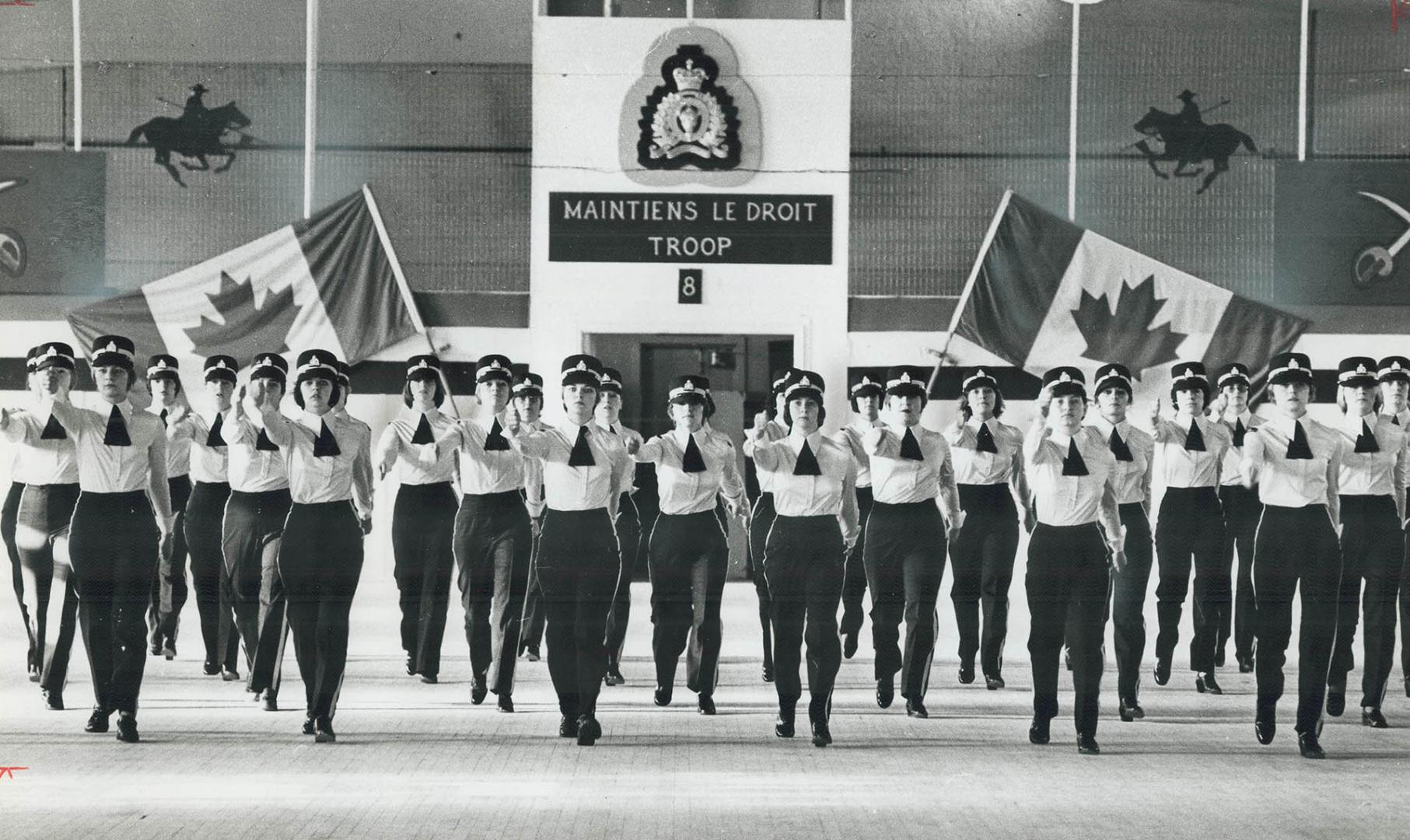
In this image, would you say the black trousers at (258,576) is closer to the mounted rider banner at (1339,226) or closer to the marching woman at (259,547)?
the marching woman at (259,547)

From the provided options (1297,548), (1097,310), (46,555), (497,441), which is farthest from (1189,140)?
(46,555)

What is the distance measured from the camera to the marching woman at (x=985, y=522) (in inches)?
255

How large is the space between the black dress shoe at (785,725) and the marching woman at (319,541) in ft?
5.86

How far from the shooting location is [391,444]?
5602mm

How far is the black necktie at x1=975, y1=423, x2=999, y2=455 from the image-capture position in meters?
6.51

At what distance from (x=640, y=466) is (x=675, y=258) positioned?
1165 millimetres

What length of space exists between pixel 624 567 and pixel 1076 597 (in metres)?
2.25

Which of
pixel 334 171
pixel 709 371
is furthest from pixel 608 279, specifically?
pixel 334 171

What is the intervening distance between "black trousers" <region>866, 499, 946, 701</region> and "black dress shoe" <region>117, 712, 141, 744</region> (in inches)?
123

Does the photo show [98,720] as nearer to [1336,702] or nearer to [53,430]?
[53,430]

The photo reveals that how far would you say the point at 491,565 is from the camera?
600cm

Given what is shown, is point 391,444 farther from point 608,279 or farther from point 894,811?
point 894,811

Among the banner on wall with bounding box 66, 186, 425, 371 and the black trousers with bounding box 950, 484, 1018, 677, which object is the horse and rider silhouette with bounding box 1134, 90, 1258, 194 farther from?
the banner on wall with bounding box 66, 186, 425, 371

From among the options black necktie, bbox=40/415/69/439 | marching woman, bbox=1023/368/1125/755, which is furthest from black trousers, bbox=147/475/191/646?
marching woman, bbox=1023/368/1125/755
